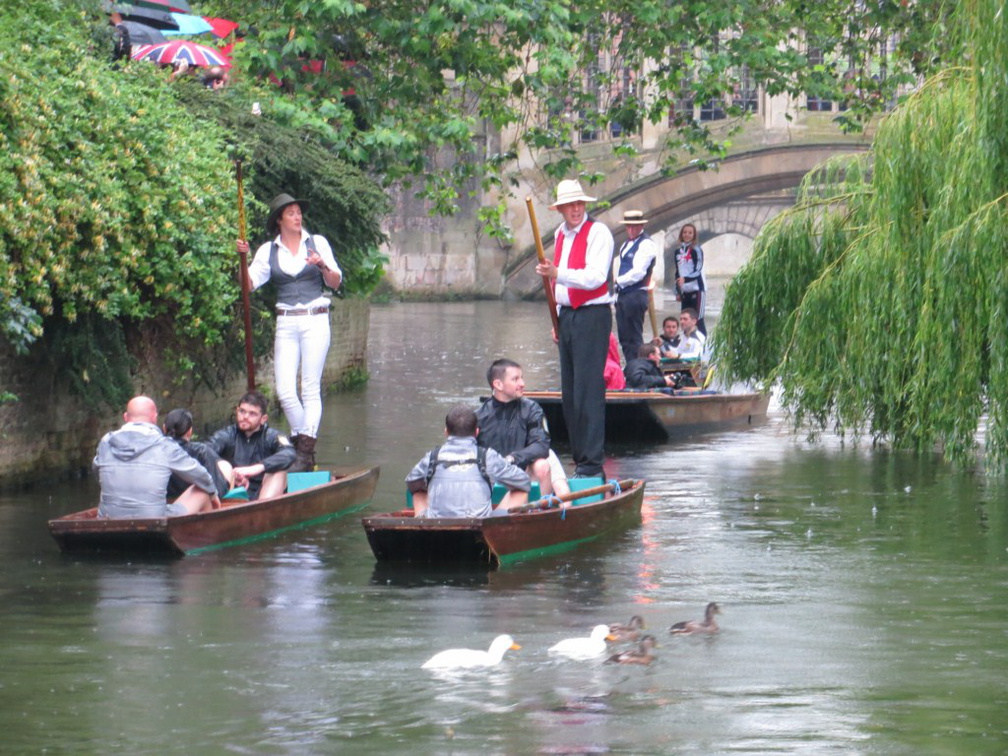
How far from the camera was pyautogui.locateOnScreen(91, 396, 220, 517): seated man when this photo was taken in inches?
→ 341

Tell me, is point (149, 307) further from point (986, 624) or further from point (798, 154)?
point (798, 154)

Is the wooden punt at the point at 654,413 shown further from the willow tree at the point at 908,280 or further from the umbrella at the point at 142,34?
the umbrella at the point at 142,34

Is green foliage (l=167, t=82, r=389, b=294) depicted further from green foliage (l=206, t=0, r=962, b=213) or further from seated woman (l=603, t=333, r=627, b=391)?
seated woman (l=603, t=333, r=627, b=391)

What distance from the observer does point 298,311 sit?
35.2 ft

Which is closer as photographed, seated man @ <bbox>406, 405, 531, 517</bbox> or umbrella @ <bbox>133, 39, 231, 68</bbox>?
seated man @ <bbox>406, 405, 531, 517</bbox>

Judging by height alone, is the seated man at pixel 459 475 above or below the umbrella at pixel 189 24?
below

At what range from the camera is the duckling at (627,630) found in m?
6.78

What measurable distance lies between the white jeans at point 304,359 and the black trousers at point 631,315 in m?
4.36

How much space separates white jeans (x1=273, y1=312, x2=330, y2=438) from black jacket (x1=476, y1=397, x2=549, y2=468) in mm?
1671

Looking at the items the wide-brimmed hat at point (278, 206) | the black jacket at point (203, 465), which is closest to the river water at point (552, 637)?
the black jacket at point (203, 465)

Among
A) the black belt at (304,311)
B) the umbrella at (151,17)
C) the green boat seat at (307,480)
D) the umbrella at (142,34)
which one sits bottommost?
the green boat seat at (307,480)

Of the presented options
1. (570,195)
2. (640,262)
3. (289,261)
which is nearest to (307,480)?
(289,261)

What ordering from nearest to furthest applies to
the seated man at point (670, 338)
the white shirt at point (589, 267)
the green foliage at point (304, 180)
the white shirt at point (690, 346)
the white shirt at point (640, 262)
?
1. the white shirt at point (589, 267)
2. the green foliage at point (304, 180)
3. the white shirt at point (640, 262)
4. the seated man at point (670, 338)
5. the white shirt at point (690, 346)

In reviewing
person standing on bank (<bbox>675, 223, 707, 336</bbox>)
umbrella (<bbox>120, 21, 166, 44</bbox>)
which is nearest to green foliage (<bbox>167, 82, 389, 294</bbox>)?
umbrella (<bbox>120, 21, 166, 44</bbox>)
